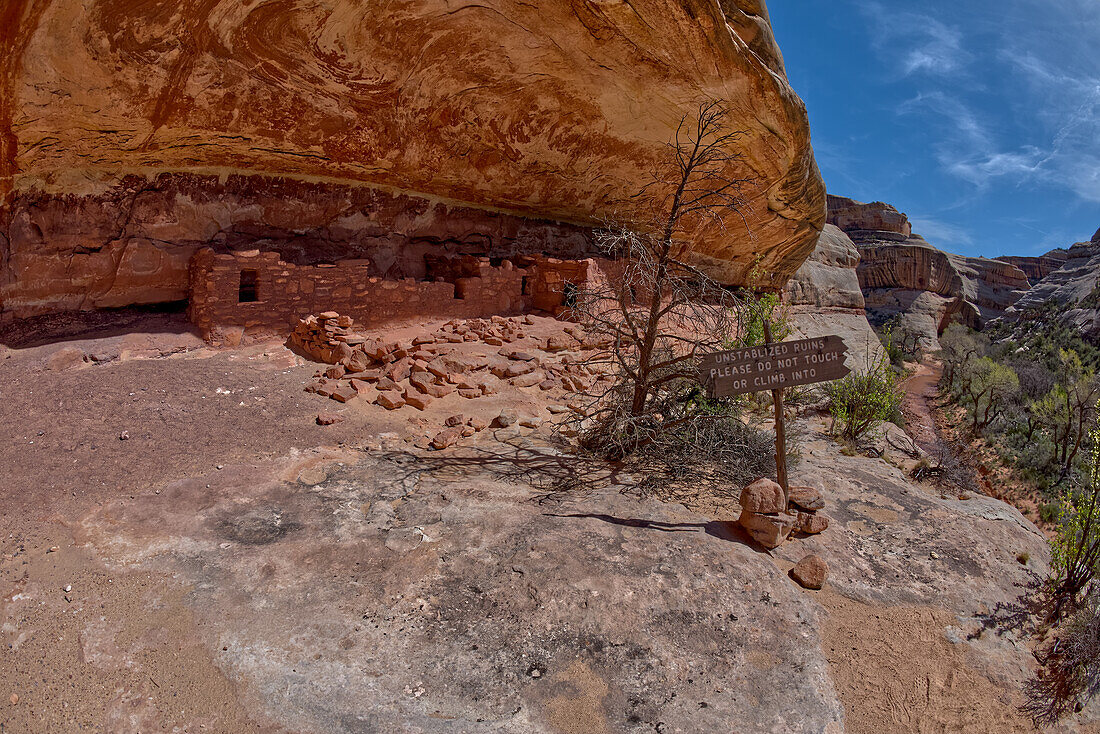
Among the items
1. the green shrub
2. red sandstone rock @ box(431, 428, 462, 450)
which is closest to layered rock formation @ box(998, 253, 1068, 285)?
the green shrub

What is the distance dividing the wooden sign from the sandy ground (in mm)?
1376

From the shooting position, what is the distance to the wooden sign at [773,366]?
4.00m

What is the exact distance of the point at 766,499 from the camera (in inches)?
156

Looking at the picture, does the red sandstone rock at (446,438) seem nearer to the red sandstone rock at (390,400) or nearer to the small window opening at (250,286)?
the red sandstone rock at (390,400)

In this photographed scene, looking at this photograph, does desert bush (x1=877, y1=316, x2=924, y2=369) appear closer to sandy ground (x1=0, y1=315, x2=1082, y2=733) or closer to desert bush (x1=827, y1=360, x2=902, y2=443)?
desert bush (x1=827, y1=360, x2=902, y2=443)

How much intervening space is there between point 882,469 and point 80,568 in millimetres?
6444

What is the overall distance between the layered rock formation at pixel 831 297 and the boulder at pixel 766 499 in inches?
512

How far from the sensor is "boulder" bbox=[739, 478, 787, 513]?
3.96 meters

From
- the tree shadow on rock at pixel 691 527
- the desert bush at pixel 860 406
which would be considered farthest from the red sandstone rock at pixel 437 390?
the desert bush at pixel 860 406

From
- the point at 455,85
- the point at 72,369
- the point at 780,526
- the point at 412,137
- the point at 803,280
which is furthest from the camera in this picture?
the point at 803,280

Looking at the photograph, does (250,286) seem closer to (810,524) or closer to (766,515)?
(766,515)

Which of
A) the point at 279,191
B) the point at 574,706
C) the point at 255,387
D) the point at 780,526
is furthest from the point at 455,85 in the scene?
the point at 574,706

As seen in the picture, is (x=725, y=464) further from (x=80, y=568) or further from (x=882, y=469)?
(x=80, y=568)

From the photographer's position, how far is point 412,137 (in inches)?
308
